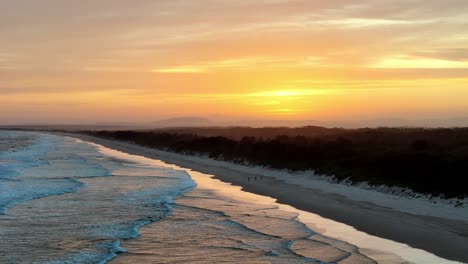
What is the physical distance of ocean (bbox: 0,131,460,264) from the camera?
12023mm

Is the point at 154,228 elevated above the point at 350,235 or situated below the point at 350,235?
below

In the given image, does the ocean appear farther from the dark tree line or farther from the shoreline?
the dark tree line

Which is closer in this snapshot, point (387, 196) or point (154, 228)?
point (154, 228)

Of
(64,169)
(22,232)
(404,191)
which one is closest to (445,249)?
(404,191)

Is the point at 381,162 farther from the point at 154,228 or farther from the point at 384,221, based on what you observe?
the point at 154,228

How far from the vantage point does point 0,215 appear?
1738cm

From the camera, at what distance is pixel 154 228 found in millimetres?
15500

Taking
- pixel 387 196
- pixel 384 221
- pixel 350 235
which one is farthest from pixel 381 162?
pixel 350 235

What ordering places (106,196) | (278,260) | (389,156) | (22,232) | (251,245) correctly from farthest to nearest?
(389,156) → (106,196) → (22,232) → (251,245) → (278,260)

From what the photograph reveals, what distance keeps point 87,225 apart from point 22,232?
1.86 metres

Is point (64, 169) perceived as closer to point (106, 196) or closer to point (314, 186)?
point (106, 196)

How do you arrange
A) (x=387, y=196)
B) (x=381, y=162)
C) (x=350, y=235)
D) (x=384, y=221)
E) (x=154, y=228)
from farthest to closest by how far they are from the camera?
(x=381, y=162)
(x=387, y=196)
(x=384, y=221)
(x=154, y=228)
(x=350, y=235)

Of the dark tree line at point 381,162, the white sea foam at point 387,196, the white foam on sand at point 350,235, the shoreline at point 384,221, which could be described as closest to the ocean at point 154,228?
the white foam on sand at point 350,235

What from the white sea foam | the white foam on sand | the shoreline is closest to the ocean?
the white foam on sand
